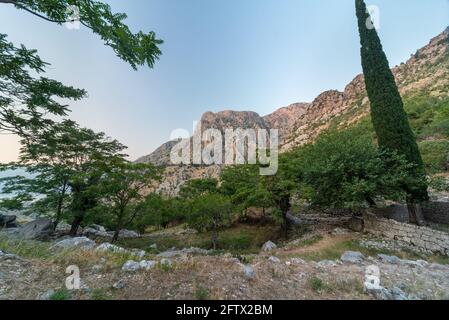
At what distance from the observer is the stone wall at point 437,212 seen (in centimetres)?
1042

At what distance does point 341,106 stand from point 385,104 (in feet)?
199

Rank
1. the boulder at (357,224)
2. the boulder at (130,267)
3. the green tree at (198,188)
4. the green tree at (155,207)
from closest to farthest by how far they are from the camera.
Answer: the boulder at (130,267), the boulder at (357,224), the green tree at (155,207), the green tree at (198,188)

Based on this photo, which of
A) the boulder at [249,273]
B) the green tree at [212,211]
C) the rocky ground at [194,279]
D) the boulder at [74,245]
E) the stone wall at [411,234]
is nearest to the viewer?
the rocky ground at [194,279]

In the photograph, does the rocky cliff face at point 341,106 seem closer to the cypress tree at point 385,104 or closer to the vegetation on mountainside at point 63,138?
the cypress tree at point 385,104

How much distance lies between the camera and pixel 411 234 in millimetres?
8320

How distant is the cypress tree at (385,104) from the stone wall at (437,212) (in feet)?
4.01

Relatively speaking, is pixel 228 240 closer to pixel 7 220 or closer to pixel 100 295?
pixel 100 295

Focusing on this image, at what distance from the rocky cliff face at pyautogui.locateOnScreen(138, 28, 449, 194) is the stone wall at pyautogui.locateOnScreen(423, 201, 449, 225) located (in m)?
17.0

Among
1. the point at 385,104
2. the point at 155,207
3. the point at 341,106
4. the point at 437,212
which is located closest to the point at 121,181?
the point at 155,207

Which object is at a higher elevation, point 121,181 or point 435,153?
point 435,153

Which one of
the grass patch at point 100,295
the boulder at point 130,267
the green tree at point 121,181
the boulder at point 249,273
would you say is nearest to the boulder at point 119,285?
the grass patch at point 100,295

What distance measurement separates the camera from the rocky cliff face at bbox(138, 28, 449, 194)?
3678cm
